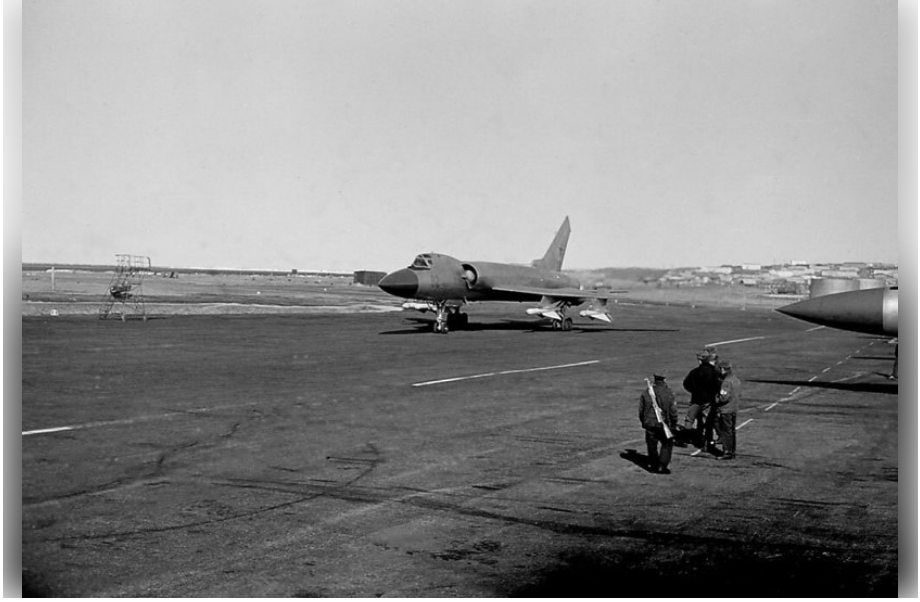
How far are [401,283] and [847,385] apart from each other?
67.3ft

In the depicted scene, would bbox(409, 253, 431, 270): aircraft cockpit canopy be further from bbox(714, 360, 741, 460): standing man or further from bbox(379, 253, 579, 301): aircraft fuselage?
bbox(714, 360, 741, 460): standing man

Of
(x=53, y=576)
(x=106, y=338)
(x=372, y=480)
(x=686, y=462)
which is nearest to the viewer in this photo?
(x=53, y=576)

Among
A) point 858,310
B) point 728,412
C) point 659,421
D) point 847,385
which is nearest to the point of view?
point 659,421

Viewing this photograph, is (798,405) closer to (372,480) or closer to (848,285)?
(848,285)

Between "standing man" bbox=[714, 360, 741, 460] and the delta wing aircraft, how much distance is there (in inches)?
1021

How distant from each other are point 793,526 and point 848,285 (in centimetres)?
1097

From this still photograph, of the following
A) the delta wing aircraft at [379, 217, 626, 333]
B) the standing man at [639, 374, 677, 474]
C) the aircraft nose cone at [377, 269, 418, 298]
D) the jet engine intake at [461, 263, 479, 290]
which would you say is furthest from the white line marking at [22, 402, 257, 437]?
the jet engine intake at [461, 263, 479, 290]

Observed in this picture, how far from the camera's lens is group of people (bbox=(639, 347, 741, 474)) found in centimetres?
1156

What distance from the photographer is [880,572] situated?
7523 mm

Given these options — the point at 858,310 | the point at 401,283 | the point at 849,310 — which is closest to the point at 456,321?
the point at 401,283

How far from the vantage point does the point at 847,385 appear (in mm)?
22500

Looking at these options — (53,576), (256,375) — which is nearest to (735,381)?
(53,576)

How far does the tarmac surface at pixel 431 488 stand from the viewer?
733 cm

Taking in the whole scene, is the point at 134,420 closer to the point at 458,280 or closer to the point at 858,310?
the point at 858,310
